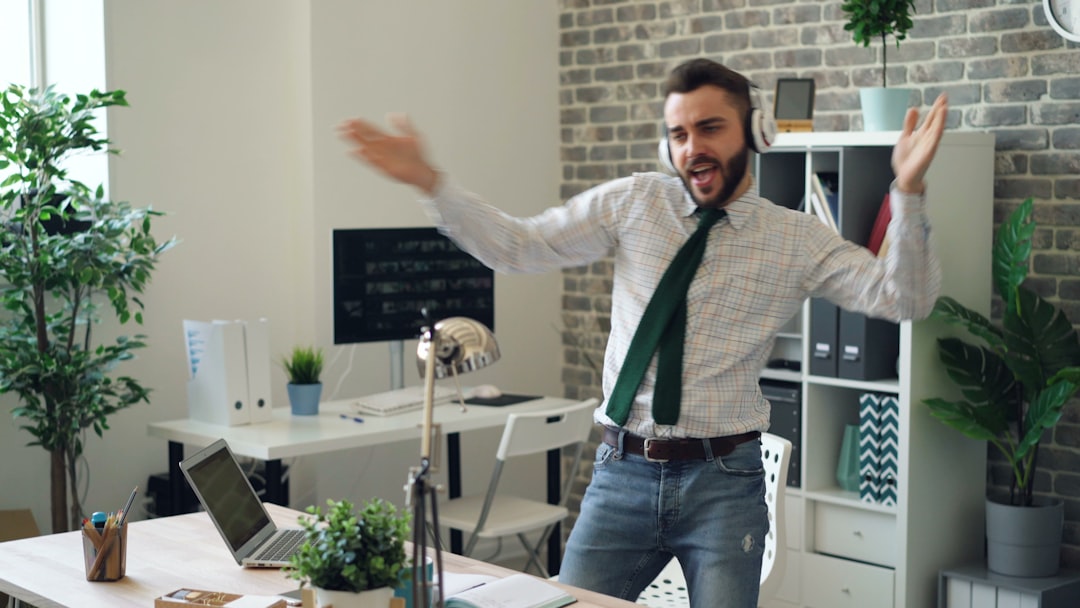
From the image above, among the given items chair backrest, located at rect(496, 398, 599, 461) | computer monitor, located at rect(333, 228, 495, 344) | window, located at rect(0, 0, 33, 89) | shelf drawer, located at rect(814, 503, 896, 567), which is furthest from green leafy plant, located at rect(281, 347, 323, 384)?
shelf drawer, located at rect(814, 503, 896, 567)

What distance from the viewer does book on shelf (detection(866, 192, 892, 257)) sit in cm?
408

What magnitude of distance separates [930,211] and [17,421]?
9.77 feet

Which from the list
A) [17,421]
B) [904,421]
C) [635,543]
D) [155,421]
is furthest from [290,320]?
[635,543]

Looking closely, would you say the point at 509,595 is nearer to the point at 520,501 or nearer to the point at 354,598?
the point at 354,598

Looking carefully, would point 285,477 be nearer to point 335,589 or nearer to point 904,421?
point 904,421

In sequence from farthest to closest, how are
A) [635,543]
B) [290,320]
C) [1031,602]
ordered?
[290,320], [1031,602], [635,543]

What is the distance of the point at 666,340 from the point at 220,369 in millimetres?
1999

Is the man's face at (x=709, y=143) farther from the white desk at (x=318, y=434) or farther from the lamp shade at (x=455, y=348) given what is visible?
the white desk at (x=318, y=434)

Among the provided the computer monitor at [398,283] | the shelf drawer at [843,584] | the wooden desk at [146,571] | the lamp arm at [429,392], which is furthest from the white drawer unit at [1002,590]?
the lamp arm at [429,392]

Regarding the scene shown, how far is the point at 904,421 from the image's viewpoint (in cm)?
404

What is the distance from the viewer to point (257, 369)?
13.4ft

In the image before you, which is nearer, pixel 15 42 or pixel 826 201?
pixel 826 201

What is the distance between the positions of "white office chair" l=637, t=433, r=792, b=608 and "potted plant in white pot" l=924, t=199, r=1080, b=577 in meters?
0.88

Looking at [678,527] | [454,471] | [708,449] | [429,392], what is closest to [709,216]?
[708,449]
